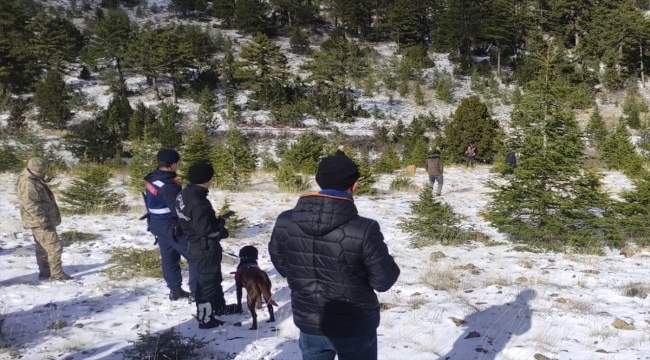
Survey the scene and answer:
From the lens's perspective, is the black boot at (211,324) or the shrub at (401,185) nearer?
the black boot at (211,324)

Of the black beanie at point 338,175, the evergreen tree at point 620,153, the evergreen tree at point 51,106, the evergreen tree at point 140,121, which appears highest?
the evergreen tree at point 51,106

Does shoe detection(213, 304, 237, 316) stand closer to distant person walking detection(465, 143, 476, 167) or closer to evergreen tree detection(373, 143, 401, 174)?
evergreen tree detection(373, 143, 401, 174)

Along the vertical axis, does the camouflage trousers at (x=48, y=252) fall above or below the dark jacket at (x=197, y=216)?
below

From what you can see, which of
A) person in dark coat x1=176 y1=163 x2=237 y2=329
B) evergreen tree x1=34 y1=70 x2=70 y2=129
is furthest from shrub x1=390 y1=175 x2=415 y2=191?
Answer: evergreen tree x1=34 y1=70 x2=70 y2=129

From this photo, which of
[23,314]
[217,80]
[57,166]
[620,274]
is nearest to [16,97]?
[217,80]

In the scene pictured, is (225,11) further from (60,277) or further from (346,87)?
(60,277)

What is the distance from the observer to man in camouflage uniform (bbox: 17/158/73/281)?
5051 millimetres

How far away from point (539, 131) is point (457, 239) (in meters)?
2.22

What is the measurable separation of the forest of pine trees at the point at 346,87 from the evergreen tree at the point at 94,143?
72 millimetres

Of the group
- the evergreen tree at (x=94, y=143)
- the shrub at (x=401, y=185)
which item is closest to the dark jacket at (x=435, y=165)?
the shrub at (x=401, y=185)

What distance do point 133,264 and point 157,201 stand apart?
1571 millimetres

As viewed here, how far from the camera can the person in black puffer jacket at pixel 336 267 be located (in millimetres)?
2297

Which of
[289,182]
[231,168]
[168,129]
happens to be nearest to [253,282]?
[289,182]

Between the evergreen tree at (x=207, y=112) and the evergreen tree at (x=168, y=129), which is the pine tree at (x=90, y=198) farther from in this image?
the evergreen tree at (x=207, y=112)
